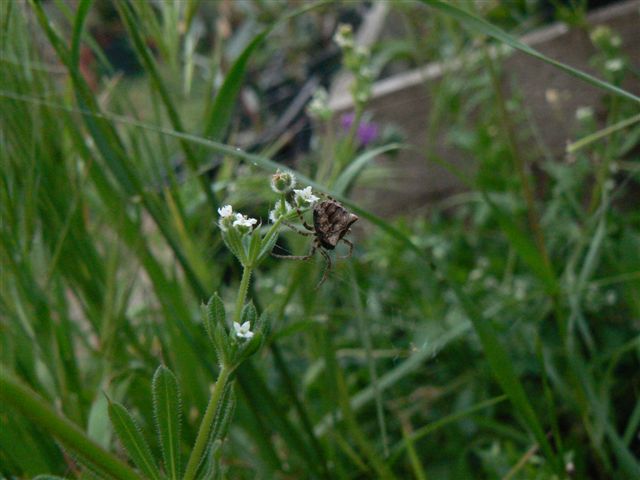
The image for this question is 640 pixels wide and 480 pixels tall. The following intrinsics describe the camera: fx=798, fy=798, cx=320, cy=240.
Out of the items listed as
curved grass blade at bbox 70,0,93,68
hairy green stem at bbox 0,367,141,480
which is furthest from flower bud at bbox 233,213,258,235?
curved grass blade at bbox 70,0,93,68

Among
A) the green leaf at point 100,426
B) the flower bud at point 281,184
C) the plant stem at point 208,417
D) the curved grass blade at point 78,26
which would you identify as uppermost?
the curved grass blade at point 78,26

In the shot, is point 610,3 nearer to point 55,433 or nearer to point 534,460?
point 534,460

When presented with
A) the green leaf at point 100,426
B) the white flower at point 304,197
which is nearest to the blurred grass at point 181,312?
the green leaf at point 100,426

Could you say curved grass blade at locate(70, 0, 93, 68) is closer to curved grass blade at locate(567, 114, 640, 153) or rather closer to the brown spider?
the brown spider

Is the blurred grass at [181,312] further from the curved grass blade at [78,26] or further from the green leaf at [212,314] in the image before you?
the green leaf at [212,314]

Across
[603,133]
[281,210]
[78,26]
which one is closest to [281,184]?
[281,210]

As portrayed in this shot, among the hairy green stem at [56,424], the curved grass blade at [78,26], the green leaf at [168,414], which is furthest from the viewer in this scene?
the curved grass blade at [78,26]
